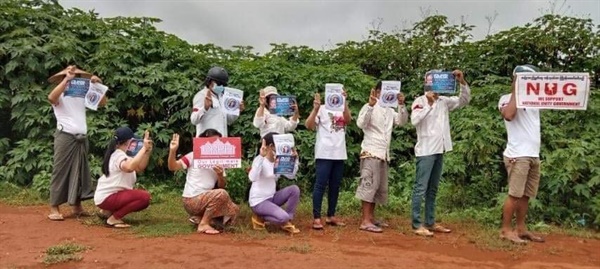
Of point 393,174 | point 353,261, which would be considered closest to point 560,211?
point 393,174

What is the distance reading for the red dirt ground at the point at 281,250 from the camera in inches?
172

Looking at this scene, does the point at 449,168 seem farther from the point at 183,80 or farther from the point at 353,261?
the point at 183,80

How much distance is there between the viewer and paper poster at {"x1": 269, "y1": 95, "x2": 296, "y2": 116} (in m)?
5.80

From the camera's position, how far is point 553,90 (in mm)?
5191

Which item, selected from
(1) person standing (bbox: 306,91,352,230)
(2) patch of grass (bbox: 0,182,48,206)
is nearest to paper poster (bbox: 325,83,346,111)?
(1) person standing (bbox: 306,91,352,230)

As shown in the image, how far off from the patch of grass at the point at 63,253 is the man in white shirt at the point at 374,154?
2.87 metres

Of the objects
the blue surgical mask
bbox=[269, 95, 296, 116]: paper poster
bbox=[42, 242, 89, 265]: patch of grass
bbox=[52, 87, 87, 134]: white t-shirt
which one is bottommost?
bbox=[42, 242, 89, 265]: patch of grass

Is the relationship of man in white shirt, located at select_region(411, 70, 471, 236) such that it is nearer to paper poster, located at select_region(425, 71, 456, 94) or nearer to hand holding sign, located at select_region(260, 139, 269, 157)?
paper poster, located at select_region(425, 71, 456, 94)

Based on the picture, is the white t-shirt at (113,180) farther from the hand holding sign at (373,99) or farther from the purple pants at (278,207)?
the hand holding sign at (373,99)

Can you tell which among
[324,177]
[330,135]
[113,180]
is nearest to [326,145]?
[330,135]

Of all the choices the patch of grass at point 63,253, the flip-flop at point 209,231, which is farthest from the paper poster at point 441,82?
the patch of grass at point 63,253

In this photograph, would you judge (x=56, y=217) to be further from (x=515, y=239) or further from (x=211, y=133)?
(x=515, y=239)

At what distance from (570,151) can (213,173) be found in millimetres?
4253

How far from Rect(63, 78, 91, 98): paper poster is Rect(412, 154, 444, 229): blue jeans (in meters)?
3.82
